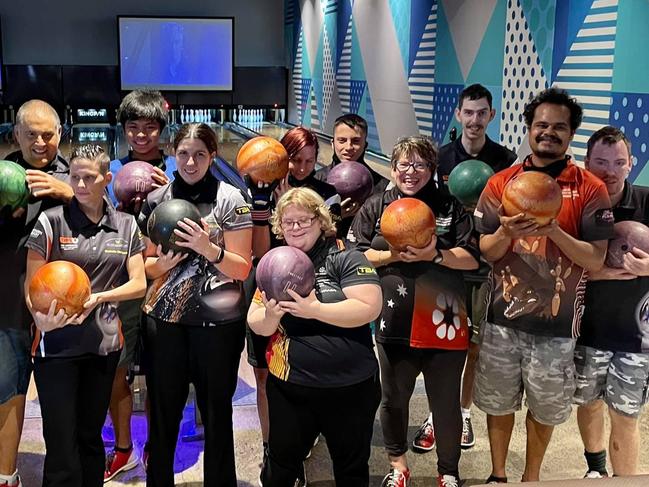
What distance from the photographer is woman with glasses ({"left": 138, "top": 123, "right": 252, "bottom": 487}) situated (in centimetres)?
191

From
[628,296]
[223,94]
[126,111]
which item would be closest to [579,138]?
[628,296]

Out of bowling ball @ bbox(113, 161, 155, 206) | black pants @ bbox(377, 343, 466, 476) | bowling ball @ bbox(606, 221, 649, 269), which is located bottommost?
black pants @ bbox(377, 343, 466, 476)

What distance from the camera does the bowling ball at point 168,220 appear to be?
177 cm

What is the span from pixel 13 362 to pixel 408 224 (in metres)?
1.19

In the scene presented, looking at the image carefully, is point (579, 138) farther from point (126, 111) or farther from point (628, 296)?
point (126, 111)

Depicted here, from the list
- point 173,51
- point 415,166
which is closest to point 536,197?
point 415,166

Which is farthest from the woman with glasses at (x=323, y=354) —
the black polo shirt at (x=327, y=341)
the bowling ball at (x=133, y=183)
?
the bowling ball at (x=133, y=183)

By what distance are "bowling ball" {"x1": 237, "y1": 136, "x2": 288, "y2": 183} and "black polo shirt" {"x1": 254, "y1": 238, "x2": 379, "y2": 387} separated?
18.6 inches

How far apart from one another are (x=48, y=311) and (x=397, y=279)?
970mm

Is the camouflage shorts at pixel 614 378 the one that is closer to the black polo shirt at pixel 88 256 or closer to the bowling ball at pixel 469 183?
the bowling ball at pixel 469 183

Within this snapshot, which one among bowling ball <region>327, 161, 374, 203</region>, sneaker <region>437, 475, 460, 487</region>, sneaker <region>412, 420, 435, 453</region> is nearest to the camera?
sneaker <region>437, 475, 460, 487</region>

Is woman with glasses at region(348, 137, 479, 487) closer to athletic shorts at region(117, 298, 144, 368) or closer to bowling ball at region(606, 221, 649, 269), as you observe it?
bowling ball at region(606, 221, 649, 269)

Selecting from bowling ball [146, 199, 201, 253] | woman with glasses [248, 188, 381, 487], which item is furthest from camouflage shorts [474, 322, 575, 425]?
bowling ball [146, 199, 201, 253]

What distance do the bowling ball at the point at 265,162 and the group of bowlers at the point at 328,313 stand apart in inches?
2.2
